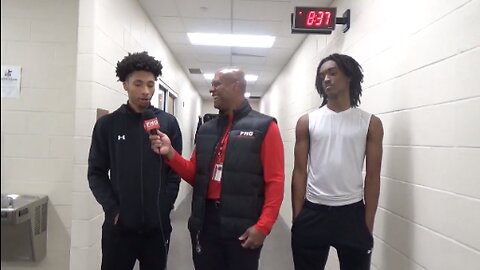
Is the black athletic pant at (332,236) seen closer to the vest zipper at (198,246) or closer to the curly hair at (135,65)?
the vest zipper at (198,246)

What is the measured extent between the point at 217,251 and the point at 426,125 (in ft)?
3.88

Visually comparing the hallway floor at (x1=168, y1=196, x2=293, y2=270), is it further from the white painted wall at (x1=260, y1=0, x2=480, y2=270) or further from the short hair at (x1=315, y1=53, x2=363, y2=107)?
the short hair at (x1=315, y1=53, x2=363, y2=107)

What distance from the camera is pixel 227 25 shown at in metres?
4.30

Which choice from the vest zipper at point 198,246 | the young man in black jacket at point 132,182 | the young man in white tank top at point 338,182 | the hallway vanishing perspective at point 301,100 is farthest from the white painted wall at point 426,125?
the young man in black jacket at point 132,182

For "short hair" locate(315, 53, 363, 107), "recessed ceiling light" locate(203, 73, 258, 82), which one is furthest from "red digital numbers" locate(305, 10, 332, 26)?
"recessed ceiling light" locate(203, 73, 258, 82)

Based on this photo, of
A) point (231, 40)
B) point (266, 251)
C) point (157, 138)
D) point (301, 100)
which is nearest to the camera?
point (157, 138)

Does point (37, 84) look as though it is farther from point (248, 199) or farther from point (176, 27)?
point (176, 27)

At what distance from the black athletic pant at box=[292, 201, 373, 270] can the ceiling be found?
246 cm

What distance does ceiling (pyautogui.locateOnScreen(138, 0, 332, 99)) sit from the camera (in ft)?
12.0

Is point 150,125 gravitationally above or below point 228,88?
below

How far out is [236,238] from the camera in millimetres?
1613

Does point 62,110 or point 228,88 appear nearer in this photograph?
point 228,88

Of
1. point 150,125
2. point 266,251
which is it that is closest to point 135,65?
point 150,125

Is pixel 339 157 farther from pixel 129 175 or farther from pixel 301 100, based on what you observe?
pixel 301 100
